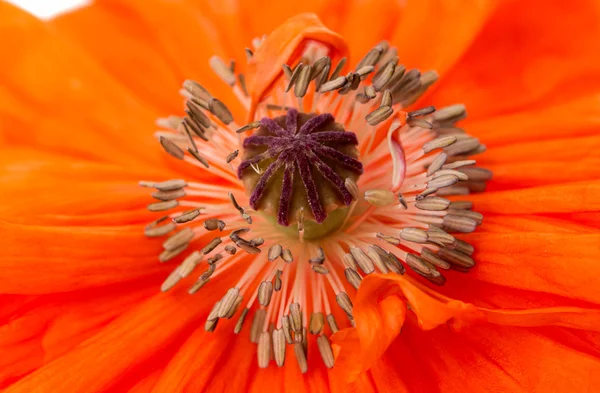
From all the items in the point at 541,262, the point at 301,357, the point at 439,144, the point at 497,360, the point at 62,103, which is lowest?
the point at 497,360

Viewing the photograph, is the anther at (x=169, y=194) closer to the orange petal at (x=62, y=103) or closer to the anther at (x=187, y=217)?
the anther at (x=187, y=217)

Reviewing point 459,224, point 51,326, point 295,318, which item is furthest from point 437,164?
point 51,326

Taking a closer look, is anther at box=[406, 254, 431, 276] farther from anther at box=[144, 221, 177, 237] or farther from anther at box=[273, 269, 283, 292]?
anther at box=[144, 221, 177, 237]

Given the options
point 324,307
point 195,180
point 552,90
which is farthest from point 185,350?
point 552,90

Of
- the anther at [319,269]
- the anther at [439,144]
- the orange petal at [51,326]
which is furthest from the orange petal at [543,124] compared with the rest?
the orange petal at [51,326]

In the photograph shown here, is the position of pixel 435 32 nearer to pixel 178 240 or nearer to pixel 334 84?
pixel 334 84
